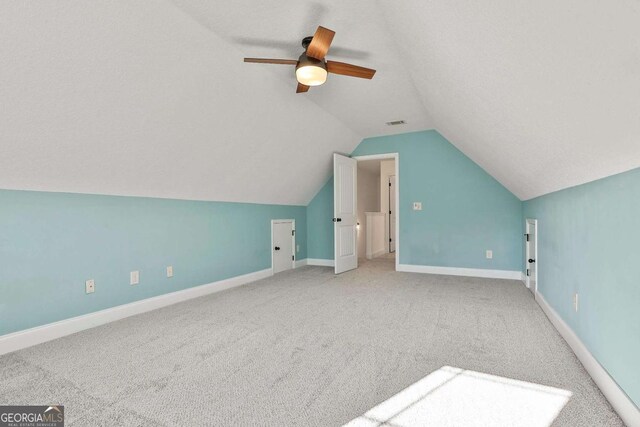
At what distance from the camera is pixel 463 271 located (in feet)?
15.2

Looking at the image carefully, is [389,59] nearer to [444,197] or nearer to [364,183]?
[444,197]

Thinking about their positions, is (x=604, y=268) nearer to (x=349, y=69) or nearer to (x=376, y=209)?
(x=349, y=69)

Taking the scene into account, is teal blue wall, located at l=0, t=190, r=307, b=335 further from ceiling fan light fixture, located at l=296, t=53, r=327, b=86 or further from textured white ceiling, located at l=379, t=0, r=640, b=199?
textured white ceiling, located at l=379, t=0, r=640, b=199

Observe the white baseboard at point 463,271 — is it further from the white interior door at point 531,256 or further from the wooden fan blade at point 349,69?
the wooden fan blade at point 349,69

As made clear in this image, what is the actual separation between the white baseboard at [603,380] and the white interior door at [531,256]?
1.19 metres

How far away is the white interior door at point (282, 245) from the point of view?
4.93 m

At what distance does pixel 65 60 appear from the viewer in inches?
71.4

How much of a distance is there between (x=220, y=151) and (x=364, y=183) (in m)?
4.56

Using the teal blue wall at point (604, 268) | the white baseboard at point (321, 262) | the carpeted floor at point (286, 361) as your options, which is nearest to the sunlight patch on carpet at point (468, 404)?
the carpeted floor at point (286, 361)

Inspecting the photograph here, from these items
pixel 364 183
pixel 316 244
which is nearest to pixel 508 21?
pixel 316 244

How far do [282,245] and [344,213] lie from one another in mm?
1142

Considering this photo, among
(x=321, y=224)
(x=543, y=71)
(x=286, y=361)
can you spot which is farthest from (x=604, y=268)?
(x=321, y=224)

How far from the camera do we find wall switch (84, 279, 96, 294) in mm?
2572

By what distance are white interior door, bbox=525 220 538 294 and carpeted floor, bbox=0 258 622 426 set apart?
0.54m
